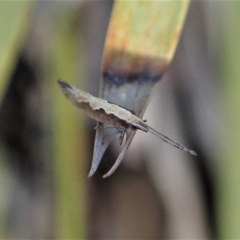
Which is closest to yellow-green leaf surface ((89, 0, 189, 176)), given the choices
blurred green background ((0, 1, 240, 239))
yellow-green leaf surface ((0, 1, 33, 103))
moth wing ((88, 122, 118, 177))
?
moth wing ((88, 122, 118, 177))

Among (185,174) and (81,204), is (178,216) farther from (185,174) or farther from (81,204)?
(81,204)

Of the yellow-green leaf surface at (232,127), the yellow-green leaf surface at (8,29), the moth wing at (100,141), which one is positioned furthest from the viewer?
the yellow-green leaf surface at (232,127)

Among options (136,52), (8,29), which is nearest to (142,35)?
(136,52)

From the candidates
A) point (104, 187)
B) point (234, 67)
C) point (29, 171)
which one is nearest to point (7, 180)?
point (29, 171)

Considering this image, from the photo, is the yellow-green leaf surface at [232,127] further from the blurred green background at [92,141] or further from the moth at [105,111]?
the moth at [105,111]

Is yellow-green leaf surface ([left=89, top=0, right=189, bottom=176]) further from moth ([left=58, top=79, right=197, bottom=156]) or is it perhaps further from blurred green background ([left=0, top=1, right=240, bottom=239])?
blurred green background ([left=0, top=1, right=240, bottom=239])

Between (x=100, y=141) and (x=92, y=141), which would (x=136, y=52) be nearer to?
(x=100, y=141)

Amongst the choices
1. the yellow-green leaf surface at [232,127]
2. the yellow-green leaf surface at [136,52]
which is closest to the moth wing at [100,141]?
the yellow-green leaf surface at [136,52]

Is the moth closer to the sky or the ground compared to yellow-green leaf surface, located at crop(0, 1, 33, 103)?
closer to the ground
